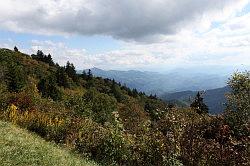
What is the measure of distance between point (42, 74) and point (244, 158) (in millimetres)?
89443

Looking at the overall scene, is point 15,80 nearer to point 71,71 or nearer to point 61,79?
point 61,79

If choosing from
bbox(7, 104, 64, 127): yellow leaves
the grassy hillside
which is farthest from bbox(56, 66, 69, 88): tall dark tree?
the grassy hillside

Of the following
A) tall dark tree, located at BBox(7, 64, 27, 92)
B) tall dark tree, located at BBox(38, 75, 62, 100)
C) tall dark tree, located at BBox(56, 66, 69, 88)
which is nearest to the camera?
tall dark tree, located at BBox(7, 64, 27, 92)

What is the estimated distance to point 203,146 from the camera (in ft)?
47.7

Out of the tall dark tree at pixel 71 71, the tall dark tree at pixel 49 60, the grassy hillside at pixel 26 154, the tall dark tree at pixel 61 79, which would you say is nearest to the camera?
the grassy hillside at pixel 26 154

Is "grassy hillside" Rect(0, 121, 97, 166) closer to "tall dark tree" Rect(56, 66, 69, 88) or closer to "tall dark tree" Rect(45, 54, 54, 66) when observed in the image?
"tall dark tree" Rect(56, 66, 69, 88)

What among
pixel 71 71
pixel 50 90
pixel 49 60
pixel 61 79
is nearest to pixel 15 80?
pixel 50 90

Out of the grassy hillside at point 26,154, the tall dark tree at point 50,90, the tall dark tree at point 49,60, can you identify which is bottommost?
the tall dark tree at point 50,90

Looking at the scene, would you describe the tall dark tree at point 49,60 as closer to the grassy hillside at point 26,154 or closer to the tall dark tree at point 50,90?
the tall dark tree at point 50,90

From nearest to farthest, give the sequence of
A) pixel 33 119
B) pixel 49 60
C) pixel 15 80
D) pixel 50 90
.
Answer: pixel 33 119 → pixel 15 80 → pixel 50 90 → pixel 49 60

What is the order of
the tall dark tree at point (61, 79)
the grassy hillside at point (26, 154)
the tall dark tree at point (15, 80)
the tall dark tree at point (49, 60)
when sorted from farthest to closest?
the tall dark tree at point (49, 60) → the tall dark tree at point (61, 79) → the tall dark tree at point (15, 80) → the grassy hillside at point (26, 154)

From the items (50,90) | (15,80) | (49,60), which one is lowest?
(50,90)

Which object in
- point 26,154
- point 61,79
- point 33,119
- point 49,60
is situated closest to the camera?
point 26,154

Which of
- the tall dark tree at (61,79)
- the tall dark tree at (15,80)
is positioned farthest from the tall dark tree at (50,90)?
the tall dark tree at (61,79)
